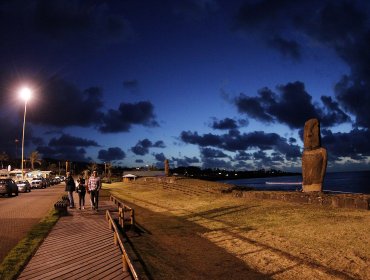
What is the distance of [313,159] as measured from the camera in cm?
2084

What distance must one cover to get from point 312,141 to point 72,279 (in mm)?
16521

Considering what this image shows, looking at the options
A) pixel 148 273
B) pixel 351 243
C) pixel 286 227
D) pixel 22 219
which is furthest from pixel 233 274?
pixel 22 219

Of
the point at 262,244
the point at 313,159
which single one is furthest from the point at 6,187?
the point at 262,244

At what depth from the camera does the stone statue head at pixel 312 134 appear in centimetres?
2123

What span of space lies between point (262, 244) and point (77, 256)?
561 centimetres

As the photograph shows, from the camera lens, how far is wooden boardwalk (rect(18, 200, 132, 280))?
788cm

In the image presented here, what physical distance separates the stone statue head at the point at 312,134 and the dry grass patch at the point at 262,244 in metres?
3.82

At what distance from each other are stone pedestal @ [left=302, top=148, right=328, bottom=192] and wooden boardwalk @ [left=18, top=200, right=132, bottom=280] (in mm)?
11311

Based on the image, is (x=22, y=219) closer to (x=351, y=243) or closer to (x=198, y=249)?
(x=198, y=249)

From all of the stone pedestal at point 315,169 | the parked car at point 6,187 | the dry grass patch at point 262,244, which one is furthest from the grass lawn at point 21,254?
the parked car at point 6,187

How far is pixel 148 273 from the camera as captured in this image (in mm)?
9469

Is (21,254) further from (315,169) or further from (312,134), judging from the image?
(312,134)

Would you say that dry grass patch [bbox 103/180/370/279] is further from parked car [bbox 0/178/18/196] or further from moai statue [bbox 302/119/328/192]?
parked car [bbox 0/178/18/196]

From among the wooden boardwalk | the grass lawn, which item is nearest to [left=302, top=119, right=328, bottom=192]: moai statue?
the wooden boardwalk
